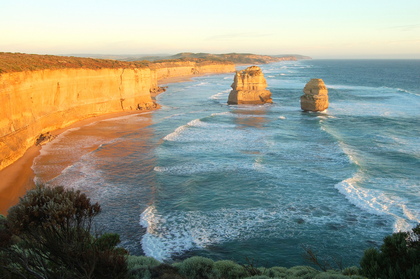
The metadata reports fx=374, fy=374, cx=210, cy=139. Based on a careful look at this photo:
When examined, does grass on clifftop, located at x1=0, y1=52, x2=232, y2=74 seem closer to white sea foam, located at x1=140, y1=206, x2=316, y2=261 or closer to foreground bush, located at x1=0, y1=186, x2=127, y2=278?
white sea foam, located at x1=140, y1=206, x2=316, y2=261

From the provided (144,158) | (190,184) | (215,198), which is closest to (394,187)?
(215,198)

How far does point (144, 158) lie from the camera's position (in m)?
25.4

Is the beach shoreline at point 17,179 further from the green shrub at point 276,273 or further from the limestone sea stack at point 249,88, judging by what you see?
the limestone sea stack at point 249,88

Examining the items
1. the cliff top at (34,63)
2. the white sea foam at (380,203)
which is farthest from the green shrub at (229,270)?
the cliff top at (34,63)

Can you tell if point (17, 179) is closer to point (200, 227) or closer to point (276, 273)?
point (200, 227)

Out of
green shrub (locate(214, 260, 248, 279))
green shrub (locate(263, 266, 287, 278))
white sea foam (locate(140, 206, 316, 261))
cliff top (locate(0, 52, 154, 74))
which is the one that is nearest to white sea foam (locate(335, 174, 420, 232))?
white sea foam (locate(140, 206, 316, 261))

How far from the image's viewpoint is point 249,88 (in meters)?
51.9

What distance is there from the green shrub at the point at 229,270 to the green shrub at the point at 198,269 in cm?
18

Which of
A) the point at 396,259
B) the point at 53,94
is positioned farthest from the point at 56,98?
the point at 396,259

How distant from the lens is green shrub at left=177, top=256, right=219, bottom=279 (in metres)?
10.5

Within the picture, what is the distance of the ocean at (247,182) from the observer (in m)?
14.5

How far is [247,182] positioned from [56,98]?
22.4 metres

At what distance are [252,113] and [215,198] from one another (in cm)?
2789

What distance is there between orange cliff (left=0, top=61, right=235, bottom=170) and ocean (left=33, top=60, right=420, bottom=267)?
195cm
